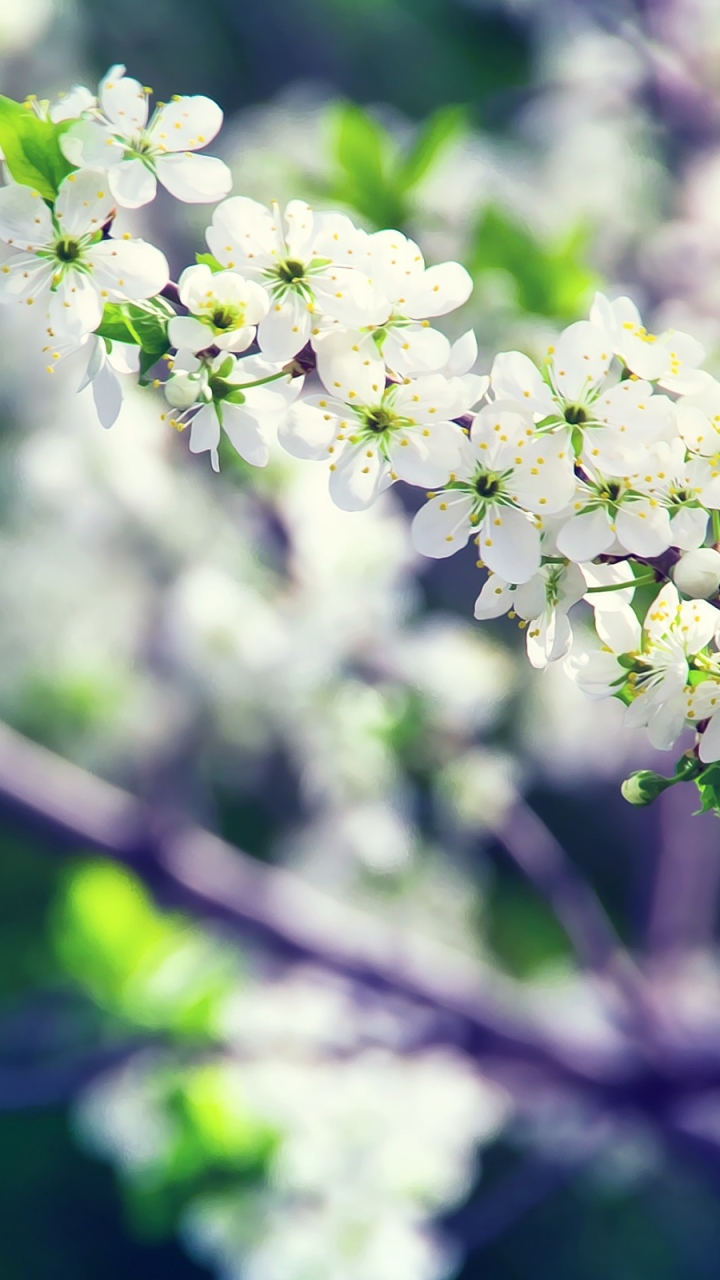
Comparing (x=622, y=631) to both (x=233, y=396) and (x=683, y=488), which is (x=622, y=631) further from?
(x=233, y=396)

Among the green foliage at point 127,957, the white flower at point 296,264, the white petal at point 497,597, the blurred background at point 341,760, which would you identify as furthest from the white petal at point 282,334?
the green foliage at point 127,957

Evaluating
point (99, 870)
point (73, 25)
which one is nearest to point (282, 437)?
point (99, 870)

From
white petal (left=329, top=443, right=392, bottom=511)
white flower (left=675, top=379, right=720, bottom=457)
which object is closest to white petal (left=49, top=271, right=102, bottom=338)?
white petal (left=329, top=443, right=392, bottom=511)

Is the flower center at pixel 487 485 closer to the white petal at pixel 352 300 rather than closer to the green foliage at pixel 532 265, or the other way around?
the white petal at pixel 352 300

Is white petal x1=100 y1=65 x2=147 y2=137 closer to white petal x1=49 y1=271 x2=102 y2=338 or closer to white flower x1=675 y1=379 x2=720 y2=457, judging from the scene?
white petal x1=49 y1=271 x2=102 y2=338

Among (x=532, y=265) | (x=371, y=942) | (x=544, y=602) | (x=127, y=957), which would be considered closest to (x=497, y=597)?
(x=544, y=602)
